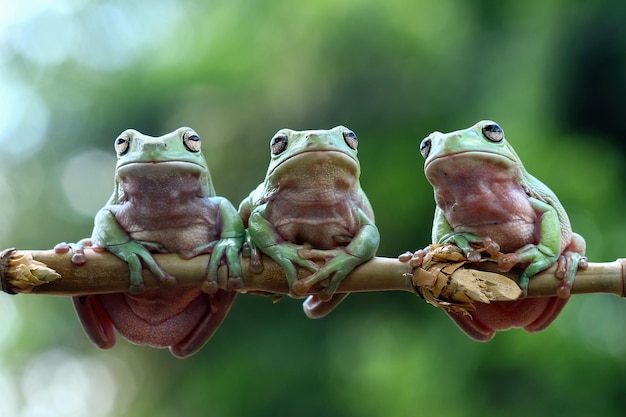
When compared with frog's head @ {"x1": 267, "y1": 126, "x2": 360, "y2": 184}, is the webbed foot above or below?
below

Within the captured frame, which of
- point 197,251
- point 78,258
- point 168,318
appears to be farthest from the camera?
point 168,318

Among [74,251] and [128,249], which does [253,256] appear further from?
[74,251]

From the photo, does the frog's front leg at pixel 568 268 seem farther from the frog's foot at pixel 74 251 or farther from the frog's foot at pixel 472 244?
the frog's foot at pixel 74 251

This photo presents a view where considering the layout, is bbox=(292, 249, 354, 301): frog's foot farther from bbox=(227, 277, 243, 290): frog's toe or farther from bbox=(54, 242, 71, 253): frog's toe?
bbox=(54, 242, 71, 253): frog's toe

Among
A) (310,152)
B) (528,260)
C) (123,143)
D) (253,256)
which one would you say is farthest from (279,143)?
(528,260)

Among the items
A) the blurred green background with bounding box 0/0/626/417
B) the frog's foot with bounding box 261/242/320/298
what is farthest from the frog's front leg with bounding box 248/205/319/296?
the blurred green background with bounding box 0/0/626/417

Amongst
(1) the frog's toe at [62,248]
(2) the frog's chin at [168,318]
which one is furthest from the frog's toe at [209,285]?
Result: (1) the frog's toe at [62,248]
